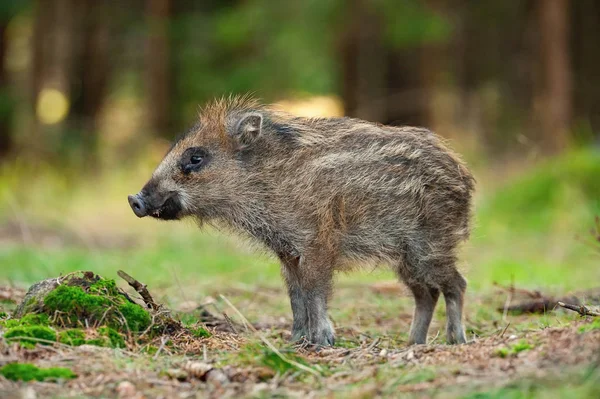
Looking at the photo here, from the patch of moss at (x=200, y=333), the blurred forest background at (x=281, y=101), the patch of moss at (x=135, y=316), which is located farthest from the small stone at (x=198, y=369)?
the blurred forest background at (x=281, y=101)

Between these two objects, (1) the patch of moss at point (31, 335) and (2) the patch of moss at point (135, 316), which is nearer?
(1) the patch of moss at point (31, 335)

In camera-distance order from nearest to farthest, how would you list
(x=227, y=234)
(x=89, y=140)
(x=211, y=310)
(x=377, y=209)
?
(x=377, y=209) < (x=227, y=234) < (x=211, y=310) < (x=89, y=140)

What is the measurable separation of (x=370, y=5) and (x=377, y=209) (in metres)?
13.4

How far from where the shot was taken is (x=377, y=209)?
21.1 ft

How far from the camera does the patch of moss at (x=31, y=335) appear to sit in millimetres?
4801

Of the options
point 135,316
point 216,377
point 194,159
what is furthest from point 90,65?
point 216,377

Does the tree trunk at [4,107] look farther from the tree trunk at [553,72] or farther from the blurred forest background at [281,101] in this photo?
the tree trunk at [553,72]

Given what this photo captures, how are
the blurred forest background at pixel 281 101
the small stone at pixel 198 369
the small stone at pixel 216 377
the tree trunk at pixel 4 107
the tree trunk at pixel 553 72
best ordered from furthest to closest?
the tree trunk at pixel 4 107 < the tree trunk at pixel 553 72 < the blurred forest background at pixel 281 101 < the small stone at pixel 198 369 < the small stone at pixel 216 377

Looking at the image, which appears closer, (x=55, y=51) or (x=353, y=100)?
(x=353, y=100)

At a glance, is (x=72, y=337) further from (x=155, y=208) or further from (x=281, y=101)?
(x=281, y=101)

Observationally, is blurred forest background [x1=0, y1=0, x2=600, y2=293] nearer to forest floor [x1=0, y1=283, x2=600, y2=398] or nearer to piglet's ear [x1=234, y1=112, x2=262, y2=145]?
piglet's ear [x1=234, y1=112, x2=262, y2=145]

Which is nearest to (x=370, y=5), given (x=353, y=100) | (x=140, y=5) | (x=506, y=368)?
(x=353, y=100)

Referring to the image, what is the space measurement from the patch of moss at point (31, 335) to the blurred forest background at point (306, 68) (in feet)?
42.5

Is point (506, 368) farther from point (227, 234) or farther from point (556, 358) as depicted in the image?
point (227, 234)
